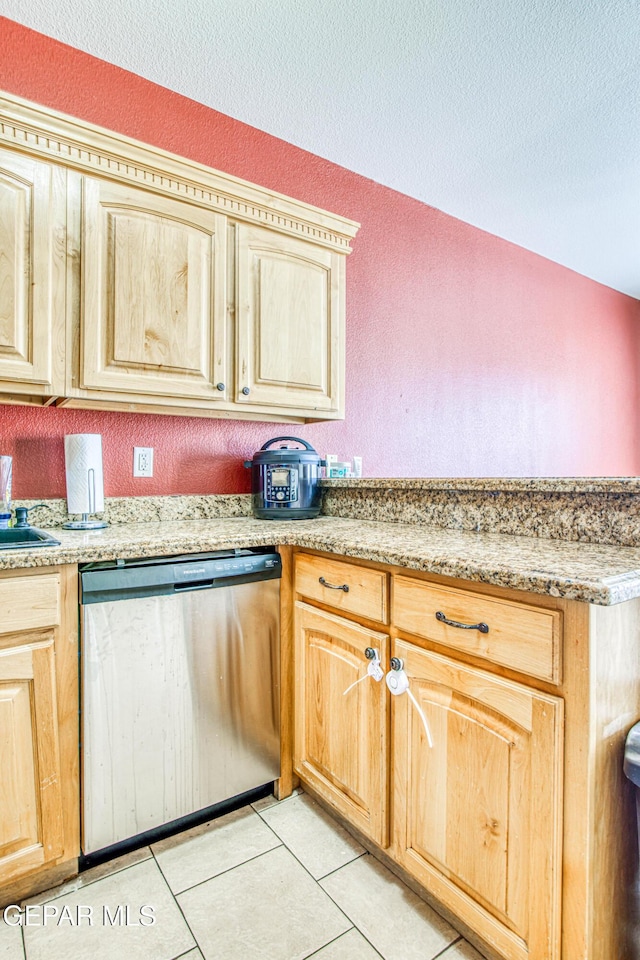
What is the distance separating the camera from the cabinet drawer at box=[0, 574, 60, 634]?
1113 millimetres

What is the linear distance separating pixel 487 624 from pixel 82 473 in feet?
4.33

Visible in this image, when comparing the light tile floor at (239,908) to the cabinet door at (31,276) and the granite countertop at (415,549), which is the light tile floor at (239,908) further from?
the cabinet door at (31,276)

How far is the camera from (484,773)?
0.98m

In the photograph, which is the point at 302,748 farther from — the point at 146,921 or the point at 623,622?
the point at 623,622

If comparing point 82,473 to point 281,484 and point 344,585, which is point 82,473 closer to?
point 281,484

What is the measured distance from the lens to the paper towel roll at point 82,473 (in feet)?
5.32

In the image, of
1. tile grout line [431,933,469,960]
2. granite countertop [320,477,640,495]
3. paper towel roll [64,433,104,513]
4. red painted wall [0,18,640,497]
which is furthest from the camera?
red painted wall [0,18,640,497]

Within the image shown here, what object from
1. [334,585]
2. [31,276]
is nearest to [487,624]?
[334,585]

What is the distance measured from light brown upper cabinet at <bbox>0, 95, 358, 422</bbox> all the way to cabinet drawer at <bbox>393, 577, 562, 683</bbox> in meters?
0.98

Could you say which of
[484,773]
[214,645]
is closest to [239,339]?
[214,645]

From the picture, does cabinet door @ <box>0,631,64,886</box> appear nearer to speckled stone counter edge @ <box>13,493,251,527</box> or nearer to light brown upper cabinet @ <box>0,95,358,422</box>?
speckled stone counter edge @ <box>13,493,251,527</box>

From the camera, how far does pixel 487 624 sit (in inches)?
37.8

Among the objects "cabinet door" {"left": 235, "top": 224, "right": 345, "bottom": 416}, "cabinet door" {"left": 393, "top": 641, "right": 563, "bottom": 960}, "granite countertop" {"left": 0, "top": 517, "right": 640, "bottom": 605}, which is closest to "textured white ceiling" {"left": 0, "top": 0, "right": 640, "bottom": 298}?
"cabinet door" {"left": 235, "top": 224, "right": 345, "bottom": 416}

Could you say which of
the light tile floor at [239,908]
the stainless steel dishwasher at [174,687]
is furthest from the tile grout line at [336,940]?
the stainless steel dishwasher at [174,687]
